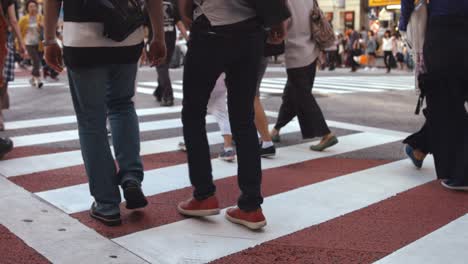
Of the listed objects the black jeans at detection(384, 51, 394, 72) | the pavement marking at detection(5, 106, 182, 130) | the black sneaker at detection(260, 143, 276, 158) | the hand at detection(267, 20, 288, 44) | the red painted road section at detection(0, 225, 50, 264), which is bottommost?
the black jeans at detection(384, 51, 394, 72)

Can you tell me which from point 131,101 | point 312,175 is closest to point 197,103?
point 131,101

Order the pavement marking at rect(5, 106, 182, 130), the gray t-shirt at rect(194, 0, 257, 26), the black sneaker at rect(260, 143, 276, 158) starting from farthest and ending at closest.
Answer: the pavement marking at rect(5, 106, 182, 130) → the black sneaker at rect(260, 143, 276, 158) → the gray t-shirt at rect(194, 0, 257, 26)

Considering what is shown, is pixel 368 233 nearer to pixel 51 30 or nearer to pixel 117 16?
pixel 117 16

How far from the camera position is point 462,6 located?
13.9 feet

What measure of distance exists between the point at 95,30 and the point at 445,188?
2802 millimetres

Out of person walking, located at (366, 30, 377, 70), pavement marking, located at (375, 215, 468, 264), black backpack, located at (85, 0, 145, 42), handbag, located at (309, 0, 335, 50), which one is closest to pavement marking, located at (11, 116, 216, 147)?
handbag, located at (309, 0, 335, 50)

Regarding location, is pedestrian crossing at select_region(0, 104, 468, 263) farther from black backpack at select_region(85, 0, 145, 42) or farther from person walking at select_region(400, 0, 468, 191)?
black backpack at select_region(85, 0, 145, 42)

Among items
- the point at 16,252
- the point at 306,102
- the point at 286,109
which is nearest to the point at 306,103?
the point at 306,102

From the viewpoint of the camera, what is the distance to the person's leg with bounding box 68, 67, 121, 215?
3.42m

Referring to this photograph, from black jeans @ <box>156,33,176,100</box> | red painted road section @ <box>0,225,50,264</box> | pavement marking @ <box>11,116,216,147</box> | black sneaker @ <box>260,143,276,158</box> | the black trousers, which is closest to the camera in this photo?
red painted road section @ <box>0,225,50,264</box>

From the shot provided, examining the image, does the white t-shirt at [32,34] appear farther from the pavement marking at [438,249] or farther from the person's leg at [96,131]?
the pavement marking at [438,249]

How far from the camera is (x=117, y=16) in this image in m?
3.32

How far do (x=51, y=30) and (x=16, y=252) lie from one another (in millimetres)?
1236

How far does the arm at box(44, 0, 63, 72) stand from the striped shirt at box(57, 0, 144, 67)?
0.18 feet
